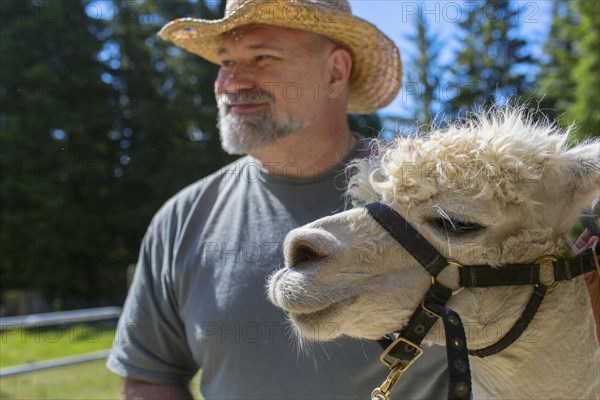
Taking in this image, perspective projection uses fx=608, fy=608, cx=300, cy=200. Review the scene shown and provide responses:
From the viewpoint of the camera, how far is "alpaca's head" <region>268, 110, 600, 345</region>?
183 cm

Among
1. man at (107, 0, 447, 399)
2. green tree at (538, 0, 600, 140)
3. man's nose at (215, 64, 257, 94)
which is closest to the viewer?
man at (107, 0, 447, 399)

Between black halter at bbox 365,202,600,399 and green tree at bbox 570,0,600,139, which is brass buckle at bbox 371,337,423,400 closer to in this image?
black halter at bbox 365,202,600,399

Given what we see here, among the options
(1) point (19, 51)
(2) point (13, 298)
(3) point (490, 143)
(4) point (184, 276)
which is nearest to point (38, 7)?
(1) point (19, 51)

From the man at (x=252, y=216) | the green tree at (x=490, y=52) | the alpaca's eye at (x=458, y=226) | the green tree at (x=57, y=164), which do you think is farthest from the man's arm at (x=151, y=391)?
the green tree at (x=490, y=52)

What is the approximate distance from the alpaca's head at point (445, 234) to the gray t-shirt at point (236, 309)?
2.13ft

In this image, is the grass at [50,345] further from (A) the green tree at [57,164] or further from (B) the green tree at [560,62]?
(B) the green tree at [560,62]

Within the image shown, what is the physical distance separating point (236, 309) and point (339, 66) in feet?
4.69

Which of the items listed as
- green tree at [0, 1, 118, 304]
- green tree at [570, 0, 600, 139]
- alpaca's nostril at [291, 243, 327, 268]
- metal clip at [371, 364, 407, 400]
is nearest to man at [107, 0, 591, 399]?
metal clip at [371, 364, 407, 400]

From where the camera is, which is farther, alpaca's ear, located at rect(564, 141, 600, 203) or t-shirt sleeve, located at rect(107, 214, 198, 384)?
t-shirt sleeve, located at rect(107, 214, 198, 384)

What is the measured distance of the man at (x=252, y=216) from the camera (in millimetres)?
2602

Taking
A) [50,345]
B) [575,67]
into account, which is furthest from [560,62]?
[50,345]

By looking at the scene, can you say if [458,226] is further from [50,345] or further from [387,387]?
[50,345]

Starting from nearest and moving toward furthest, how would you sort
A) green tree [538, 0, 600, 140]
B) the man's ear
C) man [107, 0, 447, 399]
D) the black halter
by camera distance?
1. the black halter
2. man [107, 0, 447, 399]
3. the man's ear
4. green tree [538, 0, 600, 140]

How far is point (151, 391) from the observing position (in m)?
2.89
